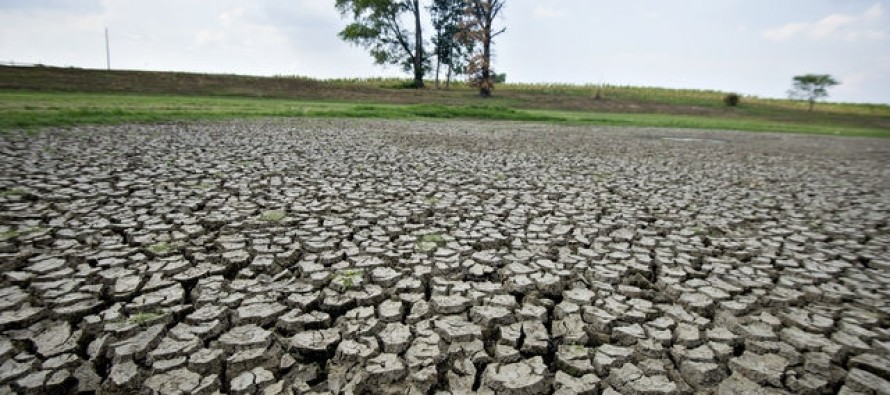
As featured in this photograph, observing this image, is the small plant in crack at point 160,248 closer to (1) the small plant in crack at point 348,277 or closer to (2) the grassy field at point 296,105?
(1) the small plant in crack at point 348,277

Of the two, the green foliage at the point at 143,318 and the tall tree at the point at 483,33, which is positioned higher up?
the tall tree at the point at 483,33

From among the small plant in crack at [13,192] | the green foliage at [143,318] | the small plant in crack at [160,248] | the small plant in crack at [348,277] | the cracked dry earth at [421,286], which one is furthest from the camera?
the small plant in crack at [13,192]

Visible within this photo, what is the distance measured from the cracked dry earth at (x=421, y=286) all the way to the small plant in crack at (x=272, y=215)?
0.15 ft

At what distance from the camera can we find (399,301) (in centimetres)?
215

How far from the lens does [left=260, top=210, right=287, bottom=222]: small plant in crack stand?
3332 mm

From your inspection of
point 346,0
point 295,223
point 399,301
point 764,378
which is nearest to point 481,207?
point 295,223

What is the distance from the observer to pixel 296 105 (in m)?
19.2

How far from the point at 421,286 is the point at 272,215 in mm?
1685

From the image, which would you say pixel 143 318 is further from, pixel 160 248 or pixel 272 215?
pixel 272 215

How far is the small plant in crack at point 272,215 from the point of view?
3.33 meters

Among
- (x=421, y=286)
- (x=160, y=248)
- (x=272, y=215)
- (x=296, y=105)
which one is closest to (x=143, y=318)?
(x=160, y=248)

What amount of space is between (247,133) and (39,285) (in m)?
7.15

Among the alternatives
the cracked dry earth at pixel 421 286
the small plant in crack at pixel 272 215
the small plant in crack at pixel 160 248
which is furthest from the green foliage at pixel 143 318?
Result: the small plant in crack at pixel 272 215

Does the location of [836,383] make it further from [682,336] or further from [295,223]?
[295,223]
